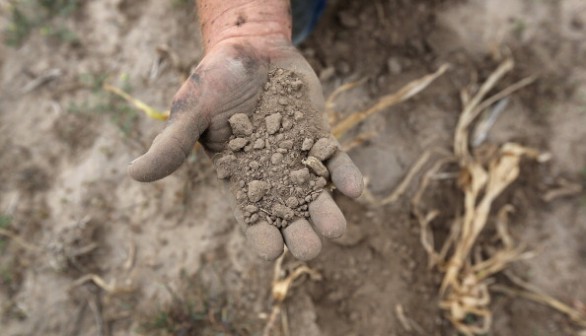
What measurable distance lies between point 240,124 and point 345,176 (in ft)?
1.16

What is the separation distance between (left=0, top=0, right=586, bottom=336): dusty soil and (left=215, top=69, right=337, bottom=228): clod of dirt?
1.66ft

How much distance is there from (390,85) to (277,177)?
102 cm

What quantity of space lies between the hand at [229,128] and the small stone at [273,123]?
0.08 meters

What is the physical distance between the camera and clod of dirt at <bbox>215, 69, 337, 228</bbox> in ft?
4.27

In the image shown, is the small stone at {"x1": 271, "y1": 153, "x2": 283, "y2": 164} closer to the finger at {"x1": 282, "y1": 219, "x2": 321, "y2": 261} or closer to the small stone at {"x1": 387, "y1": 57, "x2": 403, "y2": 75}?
the finger at {"x1": 282, "y1": 219, "x2": 321, "y2": 261}

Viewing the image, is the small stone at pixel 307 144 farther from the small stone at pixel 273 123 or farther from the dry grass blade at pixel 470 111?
the dry grass blade at pixel 470 111

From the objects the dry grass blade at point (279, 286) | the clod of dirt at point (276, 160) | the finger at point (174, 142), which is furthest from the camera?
the dry grass blade at point (279, 286)

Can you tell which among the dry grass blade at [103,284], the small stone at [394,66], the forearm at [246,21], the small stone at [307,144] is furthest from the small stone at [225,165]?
the small stone at [394,66]

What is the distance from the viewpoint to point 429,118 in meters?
2.09

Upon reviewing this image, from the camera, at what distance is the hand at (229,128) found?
1.22 meters

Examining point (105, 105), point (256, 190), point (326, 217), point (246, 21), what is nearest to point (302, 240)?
point (326, 217)

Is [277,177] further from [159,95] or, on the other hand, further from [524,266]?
[524,266]

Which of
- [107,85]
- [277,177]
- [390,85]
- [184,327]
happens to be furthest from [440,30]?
[184,327]

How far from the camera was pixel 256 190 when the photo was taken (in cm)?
129
